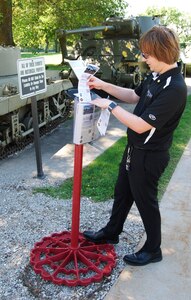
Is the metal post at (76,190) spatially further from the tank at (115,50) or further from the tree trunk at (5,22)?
the tree trunk at (5,22)

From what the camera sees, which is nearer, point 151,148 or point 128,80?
point 151,148

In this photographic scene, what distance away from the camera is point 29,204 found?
5.04m

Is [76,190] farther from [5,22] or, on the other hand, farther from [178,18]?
[178,18]

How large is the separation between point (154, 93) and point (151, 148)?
41 centimetres

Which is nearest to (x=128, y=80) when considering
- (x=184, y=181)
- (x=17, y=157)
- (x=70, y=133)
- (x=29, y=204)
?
(x=70, y=133)

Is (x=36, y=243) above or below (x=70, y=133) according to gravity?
above

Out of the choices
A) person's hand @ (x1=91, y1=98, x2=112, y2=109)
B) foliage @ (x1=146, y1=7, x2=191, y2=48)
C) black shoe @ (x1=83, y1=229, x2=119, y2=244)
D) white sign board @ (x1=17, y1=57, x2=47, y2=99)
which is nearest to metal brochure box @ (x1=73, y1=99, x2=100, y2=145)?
person's hand @ (x1=91, y1=98, x2=112, y2=109)

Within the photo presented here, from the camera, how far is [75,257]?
3.60m

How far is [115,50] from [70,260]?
1010cm

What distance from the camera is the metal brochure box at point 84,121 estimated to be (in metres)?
3.13

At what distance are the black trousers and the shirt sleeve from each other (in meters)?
0.32

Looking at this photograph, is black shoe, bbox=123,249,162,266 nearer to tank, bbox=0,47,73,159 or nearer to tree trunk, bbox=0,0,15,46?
tank, bbox=0,47,73,159

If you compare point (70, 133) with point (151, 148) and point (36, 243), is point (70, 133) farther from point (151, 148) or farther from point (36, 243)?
point (151, 148)

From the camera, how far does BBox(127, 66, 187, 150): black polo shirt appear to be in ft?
9.79
